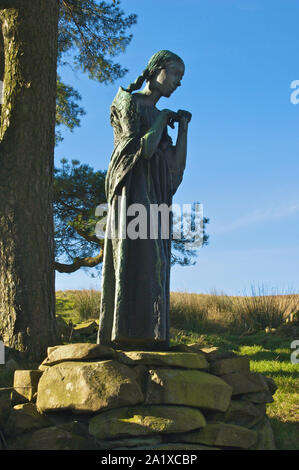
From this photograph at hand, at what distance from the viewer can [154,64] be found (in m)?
4.89

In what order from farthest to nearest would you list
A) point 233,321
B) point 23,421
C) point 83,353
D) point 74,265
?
point 233,321 < point 74,265 < point 83,353 < point 23,421

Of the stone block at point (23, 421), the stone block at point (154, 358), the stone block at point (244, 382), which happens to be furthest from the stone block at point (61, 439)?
the stone block at point (244, 382)

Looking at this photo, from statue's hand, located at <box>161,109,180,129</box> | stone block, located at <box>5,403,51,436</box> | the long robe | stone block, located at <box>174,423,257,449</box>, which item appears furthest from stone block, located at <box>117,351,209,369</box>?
statue's hand, located at <box>161,109,180,129</box>

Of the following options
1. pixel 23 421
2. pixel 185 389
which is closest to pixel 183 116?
pixel 185 389

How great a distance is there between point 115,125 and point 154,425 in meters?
2.85

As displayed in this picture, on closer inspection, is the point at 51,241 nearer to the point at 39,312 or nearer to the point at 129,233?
the point at 39,312

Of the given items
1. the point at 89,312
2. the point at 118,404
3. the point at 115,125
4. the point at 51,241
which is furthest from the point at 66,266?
the point at 118,404

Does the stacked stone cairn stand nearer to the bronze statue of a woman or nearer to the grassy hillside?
the bronze statue of a woman

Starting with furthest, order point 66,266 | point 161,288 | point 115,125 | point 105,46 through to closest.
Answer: point 66,266 < point 105,46 < point 115,125 < point 161,288

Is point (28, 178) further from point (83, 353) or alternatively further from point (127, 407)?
point (127, 407)

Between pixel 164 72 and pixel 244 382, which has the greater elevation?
pixel 164 72

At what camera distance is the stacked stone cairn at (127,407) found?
367 centimetres

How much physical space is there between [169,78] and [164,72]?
78 mm

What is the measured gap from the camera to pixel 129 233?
4578 mm
